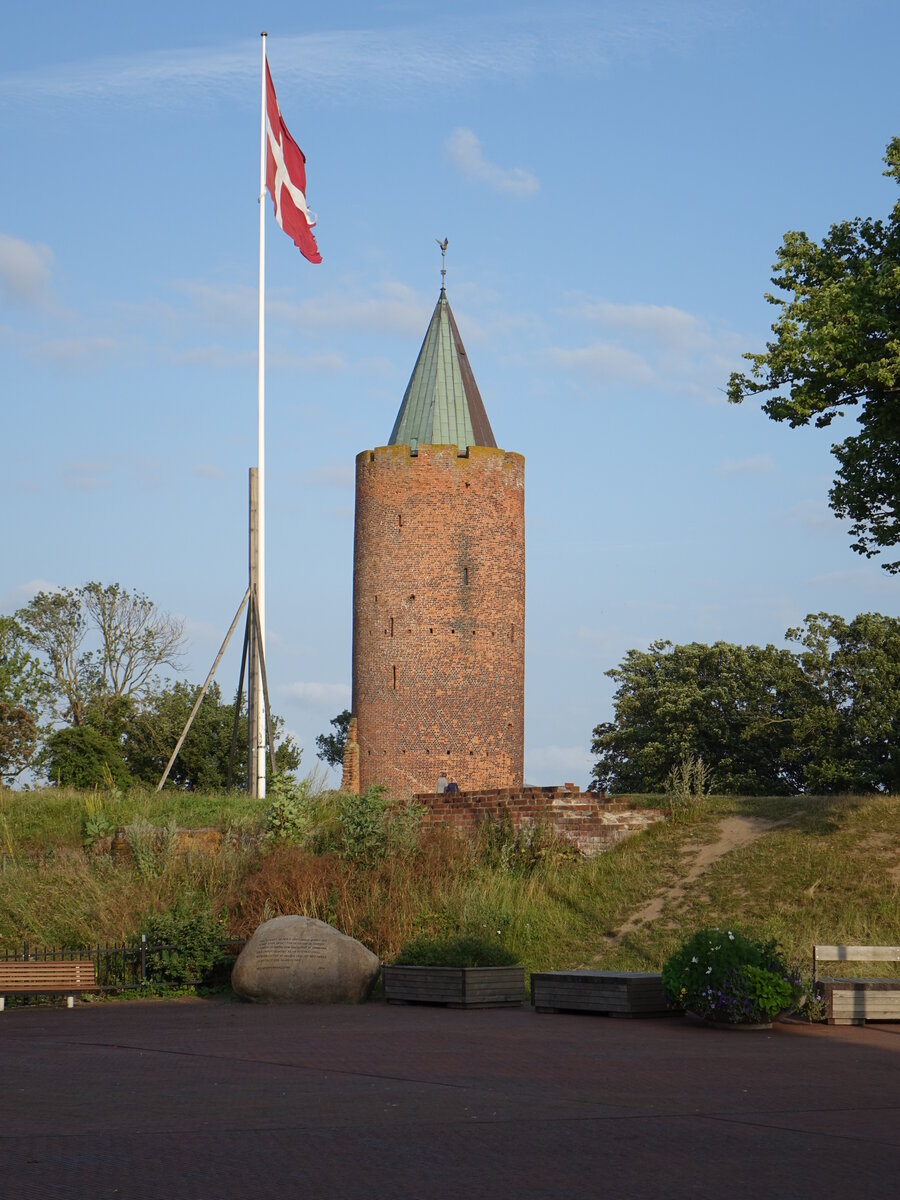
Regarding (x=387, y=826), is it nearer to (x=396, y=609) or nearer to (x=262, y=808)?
(x=262, y=808)

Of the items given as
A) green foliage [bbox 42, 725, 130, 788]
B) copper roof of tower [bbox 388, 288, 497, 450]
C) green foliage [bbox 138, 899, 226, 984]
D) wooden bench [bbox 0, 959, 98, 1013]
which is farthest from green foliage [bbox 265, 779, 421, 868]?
copper roof of tower [bbox 388, 288, 497, 450]

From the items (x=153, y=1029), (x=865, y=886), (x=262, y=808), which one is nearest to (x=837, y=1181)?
(x=153, y=1029)

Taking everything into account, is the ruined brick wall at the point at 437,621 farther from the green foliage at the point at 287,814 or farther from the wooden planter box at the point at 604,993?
the wooden planter box at the point at 604,993

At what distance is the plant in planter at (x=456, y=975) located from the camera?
15.6m

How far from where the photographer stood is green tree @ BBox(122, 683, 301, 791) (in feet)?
161

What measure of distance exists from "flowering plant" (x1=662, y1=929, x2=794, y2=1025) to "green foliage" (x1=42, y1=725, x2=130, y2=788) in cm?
2733

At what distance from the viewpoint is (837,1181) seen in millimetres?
6512

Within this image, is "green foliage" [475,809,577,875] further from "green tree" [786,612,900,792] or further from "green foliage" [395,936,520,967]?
"green tree" [786,612,900,792]

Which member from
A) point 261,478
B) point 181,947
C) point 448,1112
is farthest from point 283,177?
point 448,1112

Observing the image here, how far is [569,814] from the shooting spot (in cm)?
2303

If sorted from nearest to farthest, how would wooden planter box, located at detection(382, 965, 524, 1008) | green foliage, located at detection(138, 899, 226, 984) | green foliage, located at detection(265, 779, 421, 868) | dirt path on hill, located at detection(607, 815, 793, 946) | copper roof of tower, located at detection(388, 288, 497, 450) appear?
wooden planter box, located at detection(382, 965, 524, 1008) < green foliage, located at detection(138, 899, 226, 984) < dirt path on hill, located at detection(607, 815, 793, 946) < green foliage, located at detection(265, 779, 421, 868) < copper roof of tower, located at detection(388, 288, 497, 450)

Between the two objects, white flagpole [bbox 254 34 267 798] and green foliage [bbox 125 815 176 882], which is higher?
white flagpole [bbox 254 34 267 798]

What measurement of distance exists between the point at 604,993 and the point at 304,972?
151 inches

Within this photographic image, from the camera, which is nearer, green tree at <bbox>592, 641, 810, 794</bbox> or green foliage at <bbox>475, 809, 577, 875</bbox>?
green foliage at <bbox>475, 809, 577, 875</bbox>
